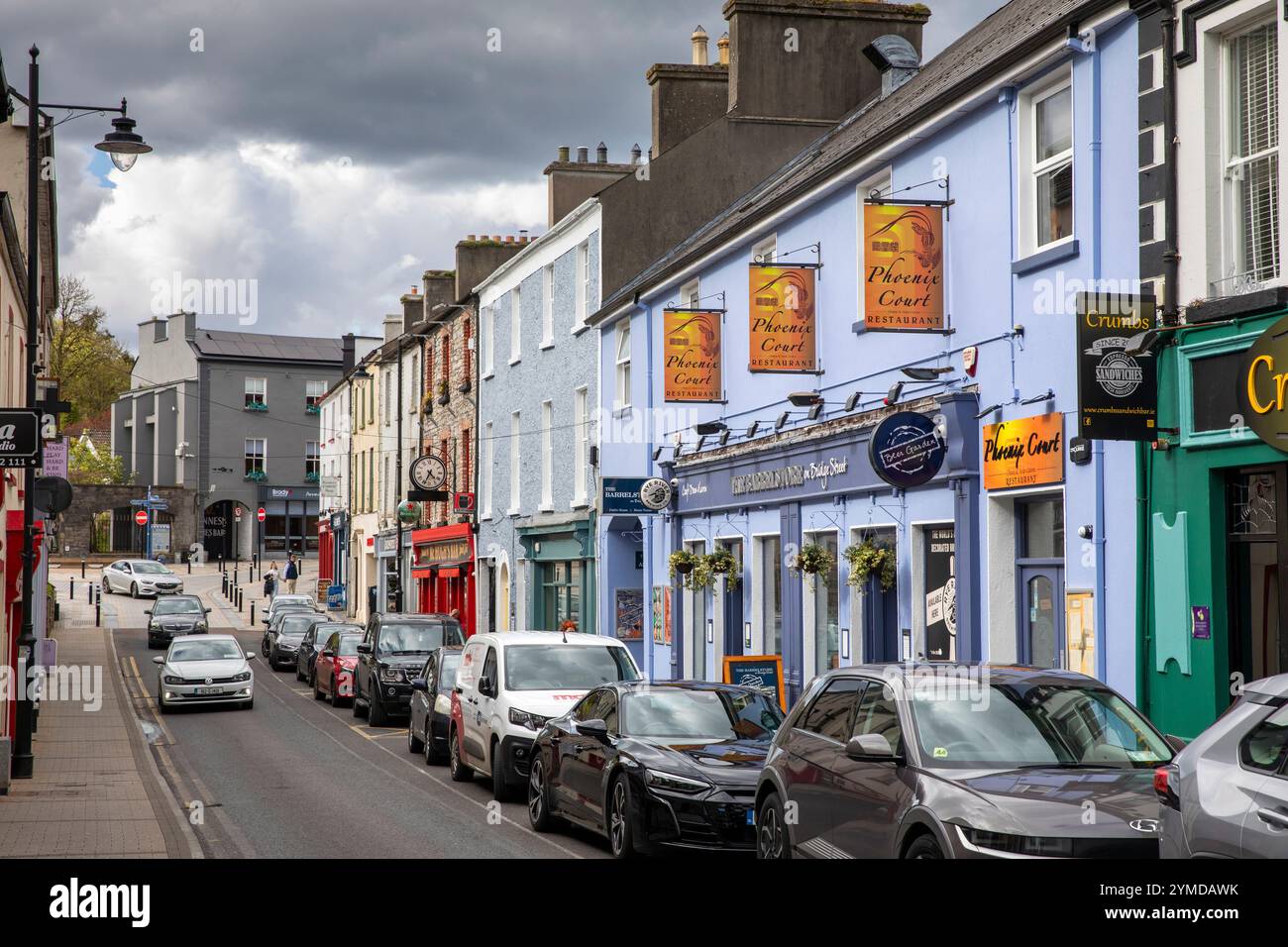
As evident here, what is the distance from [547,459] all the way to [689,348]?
1213 centimetres

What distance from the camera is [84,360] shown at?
246ft

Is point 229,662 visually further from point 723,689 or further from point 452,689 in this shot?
point 723,689

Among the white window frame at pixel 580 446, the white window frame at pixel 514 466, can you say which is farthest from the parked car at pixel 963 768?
the white window frame at pixel 514 466

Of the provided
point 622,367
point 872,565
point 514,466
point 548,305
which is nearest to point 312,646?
point 514,466

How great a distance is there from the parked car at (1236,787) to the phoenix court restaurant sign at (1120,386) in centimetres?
593

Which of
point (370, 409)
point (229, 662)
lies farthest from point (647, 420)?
point (370, 409)

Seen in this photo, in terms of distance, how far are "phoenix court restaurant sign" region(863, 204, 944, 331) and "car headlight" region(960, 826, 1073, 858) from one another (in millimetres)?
9325

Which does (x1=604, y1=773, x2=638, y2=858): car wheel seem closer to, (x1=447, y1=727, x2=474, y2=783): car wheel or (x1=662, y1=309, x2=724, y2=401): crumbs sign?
(x1=447, y1=727, x2=474, y2=783): car wheel

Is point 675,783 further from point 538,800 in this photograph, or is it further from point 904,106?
point 904,106

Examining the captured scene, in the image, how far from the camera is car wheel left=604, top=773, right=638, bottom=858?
11.4 meters

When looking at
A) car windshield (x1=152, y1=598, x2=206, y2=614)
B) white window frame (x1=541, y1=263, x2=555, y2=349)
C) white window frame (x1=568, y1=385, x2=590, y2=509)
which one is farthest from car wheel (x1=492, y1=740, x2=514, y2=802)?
car windshield (x1=152, y1=598, x2=206, y2=614)

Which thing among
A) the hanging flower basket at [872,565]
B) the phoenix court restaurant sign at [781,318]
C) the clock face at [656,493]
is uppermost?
the phoenix court restaurant sign at [781,318]

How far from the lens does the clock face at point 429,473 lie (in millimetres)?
44750

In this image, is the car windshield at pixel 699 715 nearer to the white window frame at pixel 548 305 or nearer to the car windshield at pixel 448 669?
the car windshield at pixel 448 669
